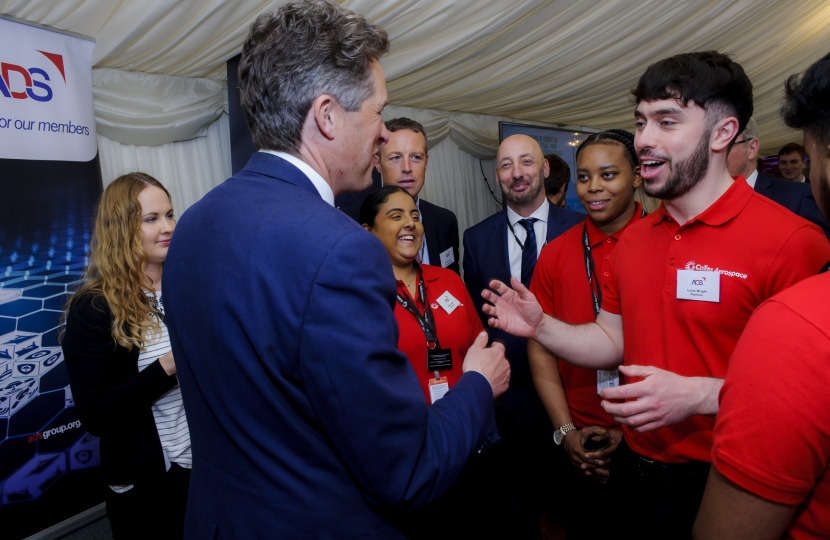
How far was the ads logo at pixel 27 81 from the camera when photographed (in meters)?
2.28

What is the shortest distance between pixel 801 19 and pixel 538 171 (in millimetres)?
3950

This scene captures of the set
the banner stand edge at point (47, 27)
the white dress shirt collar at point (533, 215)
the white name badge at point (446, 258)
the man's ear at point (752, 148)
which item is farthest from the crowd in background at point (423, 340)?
the banner stand edge at point (47, 27)

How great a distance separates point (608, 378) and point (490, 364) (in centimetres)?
94

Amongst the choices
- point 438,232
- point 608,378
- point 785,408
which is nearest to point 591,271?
point 608,378

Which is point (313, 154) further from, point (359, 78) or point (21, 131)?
point (21, 131)

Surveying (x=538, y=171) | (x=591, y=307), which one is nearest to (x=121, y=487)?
(x=591, y=307)

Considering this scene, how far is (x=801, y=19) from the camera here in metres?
4.64

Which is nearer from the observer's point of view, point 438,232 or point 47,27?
point 47,27

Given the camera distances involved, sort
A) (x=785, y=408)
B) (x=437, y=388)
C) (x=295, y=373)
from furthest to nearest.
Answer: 1. (x=437, y=388)
2. (x=295, y=373)
3. (x=785, y=408)

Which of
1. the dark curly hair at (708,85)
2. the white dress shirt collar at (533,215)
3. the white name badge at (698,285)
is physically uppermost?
the dark curly hair at (708,85)

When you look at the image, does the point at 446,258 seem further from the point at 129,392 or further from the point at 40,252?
the point at 40,252

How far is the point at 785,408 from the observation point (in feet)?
2.13

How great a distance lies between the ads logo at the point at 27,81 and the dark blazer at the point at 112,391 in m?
1.41

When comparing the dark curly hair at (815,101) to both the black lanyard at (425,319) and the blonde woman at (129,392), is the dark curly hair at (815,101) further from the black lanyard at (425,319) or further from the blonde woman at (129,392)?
the blonde woman at (129,392)
